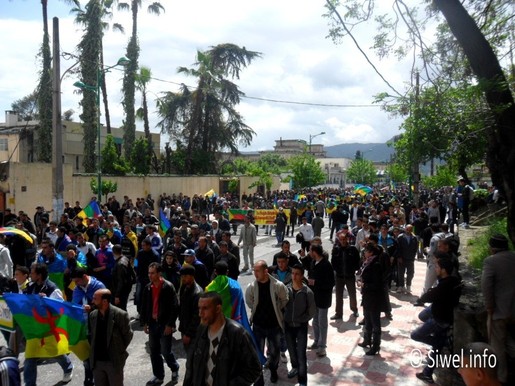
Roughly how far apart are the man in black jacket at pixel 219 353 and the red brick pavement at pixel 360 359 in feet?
8.51

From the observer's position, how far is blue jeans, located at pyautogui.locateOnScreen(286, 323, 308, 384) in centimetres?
605

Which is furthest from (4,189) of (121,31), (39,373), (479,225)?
(121,31)

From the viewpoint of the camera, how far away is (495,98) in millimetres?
7027

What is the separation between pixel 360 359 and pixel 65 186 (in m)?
18.9

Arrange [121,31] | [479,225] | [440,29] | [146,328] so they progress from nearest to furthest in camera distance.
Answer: [146,328] → [440,29] → [479,225] → [121,31]

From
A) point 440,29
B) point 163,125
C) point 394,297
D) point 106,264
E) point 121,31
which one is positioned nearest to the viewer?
point 106,264

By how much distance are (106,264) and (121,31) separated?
3137 cm

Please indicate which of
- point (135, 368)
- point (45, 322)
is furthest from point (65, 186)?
point (45, 322)

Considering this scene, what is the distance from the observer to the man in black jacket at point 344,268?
8.93 m

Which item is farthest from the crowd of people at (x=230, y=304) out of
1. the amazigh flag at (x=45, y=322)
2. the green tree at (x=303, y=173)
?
the green tree at (x=303, y=173)

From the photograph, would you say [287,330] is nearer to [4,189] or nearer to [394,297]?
[394,297]

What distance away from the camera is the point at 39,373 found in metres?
6.55

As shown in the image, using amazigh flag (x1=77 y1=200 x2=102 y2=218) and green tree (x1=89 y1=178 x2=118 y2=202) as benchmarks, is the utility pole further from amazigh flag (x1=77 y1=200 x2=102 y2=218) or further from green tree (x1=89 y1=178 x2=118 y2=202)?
green tree (x1=89 y1=178 x2=118 y2=202)

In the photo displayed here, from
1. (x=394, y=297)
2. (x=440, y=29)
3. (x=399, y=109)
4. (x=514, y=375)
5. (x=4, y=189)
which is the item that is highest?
(x=440, y=29)
